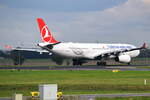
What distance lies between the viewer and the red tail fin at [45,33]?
9981 cm

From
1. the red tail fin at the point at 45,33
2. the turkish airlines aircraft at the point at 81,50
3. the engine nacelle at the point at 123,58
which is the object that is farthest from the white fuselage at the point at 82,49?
the engine nacelle at the point at 123,58

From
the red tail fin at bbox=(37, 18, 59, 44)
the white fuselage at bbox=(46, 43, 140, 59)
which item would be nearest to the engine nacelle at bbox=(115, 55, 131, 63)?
the white fuselage at bbox=(46, 43, 140, 59)

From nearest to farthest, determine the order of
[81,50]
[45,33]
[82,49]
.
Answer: [81,50] → [82,49] → [45,33]

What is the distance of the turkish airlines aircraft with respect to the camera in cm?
9731

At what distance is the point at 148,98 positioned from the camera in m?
34.0

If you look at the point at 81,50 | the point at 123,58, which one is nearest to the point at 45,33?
the point at 81,50

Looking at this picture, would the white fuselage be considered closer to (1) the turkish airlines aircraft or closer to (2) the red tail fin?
(1) the turkish airlines aircraft

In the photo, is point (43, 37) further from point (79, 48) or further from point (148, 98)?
point (148, 98)

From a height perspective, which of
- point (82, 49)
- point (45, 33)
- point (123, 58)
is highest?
point (45, 33)

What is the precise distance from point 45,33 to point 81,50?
9.39m

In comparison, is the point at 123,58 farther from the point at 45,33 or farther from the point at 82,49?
the point at 45,33

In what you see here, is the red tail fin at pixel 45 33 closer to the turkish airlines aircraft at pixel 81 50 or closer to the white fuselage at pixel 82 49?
the turkish airlines aircraft at pixel 81 50

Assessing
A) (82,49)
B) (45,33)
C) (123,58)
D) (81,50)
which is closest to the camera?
(123,58)

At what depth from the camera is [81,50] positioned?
100000mm
